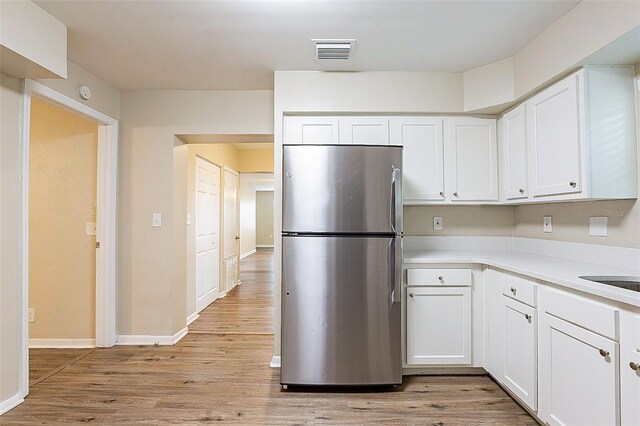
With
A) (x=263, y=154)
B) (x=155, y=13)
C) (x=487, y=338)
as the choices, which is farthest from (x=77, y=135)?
(x=487, y=338)

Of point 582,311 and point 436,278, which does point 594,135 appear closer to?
point 582,311

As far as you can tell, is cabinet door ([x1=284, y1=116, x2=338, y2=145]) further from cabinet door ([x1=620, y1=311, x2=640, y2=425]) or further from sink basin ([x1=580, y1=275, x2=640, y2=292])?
cabinet door ([x1=620, y1=311, x2=640, y2=425])

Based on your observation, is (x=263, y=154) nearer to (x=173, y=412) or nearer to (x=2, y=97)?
(x=2, y=97)

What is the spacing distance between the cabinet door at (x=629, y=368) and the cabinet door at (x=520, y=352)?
524mm

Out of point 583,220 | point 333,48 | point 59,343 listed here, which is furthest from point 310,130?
point 59,343

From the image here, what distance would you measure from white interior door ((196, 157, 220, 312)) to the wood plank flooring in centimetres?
131

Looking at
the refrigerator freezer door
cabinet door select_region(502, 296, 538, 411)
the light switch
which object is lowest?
cabinet door select_region(502, 296, 538, 411)

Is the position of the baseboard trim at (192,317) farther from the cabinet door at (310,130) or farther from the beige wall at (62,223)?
the cabinet door at (310,130)

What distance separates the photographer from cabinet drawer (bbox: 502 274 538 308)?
1.82 meters

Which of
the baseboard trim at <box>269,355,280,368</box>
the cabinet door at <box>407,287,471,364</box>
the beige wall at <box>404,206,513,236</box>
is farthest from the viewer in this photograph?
the beige wall at <box>404,206,513,236</box>

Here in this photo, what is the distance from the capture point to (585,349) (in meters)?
1.47

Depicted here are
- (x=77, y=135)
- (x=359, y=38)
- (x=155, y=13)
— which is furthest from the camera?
(x=77, y=135)

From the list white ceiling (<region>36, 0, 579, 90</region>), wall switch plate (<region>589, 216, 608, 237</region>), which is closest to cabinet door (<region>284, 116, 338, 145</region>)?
white ceiling (<region>36, 0, 579, 90</region>)

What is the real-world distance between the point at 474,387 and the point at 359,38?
8.13 ft
